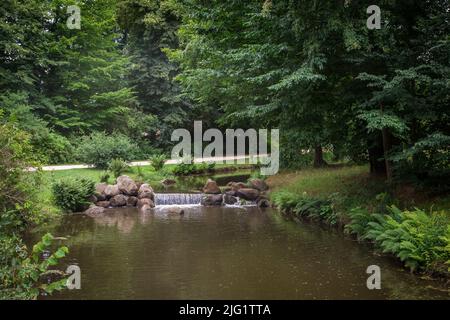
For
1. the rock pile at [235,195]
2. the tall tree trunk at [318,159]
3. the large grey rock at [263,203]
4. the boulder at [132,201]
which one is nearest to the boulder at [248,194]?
the rock pile at [235,195]

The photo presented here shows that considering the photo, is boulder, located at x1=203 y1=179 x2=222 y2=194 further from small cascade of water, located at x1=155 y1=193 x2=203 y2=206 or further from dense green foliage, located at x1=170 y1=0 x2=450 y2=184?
dense green foliage, located at x1=170 y1=0 x2=450 y2=184

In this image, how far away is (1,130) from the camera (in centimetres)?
1147

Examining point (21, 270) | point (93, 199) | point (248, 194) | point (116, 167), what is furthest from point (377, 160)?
point (116, 167)

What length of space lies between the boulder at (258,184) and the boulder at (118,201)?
621 cm

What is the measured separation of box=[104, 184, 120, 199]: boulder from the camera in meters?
21.0

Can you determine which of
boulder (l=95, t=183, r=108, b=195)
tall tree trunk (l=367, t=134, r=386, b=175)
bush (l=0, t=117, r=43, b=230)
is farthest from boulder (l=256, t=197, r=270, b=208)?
bush (l=0, t=117, r=43, b=230)

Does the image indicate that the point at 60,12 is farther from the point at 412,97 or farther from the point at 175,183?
the point at 412,97

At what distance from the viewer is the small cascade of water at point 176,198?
2142 centimetres

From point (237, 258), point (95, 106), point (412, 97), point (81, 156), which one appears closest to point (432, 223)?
point (412, 97)

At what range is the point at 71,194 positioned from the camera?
61.7ft

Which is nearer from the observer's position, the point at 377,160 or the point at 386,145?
the point at 386,145

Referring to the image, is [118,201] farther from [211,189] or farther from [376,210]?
[376,210]

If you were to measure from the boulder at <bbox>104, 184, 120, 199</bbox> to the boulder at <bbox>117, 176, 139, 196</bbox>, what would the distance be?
0.22 meters

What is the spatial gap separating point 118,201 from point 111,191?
2.16 ft
